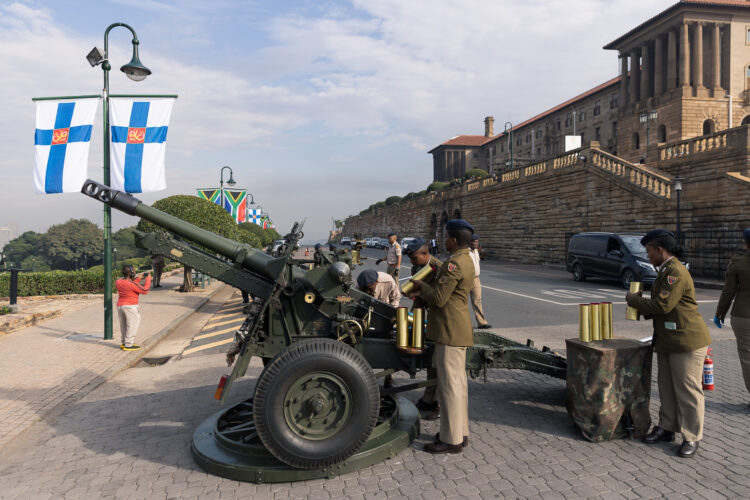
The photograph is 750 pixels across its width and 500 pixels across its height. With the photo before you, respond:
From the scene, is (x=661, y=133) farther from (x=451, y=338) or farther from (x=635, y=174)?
(x=451, y=338)

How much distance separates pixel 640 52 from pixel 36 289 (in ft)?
184

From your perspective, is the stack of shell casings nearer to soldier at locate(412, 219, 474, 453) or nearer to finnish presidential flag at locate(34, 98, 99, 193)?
soldier at locate(412, 219, 474, 453)

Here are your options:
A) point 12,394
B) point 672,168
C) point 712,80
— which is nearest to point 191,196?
point 12,394

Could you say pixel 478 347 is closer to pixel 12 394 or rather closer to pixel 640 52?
pixel 12 394

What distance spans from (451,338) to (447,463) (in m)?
1.03

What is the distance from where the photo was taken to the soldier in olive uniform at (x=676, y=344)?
4.08 meters

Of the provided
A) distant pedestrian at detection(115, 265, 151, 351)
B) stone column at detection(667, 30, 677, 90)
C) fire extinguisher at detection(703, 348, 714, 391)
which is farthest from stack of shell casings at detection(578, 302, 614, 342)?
stone column at detection(667, 30, 677, 90)

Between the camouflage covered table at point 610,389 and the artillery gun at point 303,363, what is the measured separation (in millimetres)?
510

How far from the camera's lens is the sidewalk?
5645 mm

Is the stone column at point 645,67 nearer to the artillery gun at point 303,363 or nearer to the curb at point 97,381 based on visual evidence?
the curb at point 97,381

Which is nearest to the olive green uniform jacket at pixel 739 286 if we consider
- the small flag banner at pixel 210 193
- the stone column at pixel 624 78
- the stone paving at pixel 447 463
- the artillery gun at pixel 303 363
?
the stone paving at pixel 447 463

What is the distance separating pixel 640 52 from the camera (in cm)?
5031

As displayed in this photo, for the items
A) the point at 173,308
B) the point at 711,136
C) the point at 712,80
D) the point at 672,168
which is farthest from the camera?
the point at 712,80

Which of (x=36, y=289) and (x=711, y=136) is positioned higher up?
(x=711, y=136)
